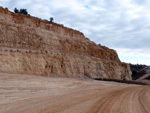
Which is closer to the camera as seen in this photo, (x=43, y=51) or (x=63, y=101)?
(x=63, y=101)

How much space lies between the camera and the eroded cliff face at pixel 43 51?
90.6ft

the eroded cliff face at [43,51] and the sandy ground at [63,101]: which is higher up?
the eroded cliff face at [43,51]

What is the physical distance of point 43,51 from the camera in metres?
34.9

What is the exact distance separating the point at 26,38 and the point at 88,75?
1802 cm

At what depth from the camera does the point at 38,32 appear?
38312 mm

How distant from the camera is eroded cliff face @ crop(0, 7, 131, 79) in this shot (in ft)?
90.6

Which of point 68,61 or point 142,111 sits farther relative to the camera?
point 68,61

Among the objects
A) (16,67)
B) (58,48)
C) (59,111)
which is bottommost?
(59,111)

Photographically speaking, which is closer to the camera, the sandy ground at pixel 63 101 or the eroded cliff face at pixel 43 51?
the sandy ground at pixel 63 101

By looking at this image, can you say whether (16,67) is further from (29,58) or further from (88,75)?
(88,75)

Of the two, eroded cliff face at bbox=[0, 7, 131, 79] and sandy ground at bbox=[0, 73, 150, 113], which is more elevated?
eroded cliff face at bbox=[0, 7, 131, 79]

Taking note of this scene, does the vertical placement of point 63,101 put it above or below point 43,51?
below

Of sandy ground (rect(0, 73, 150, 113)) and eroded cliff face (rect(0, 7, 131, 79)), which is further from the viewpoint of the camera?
eroded cliff face (rect(0, 7, 131, 79))

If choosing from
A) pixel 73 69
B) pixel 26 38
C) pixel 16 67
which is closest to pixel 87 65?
pixel 73 69
